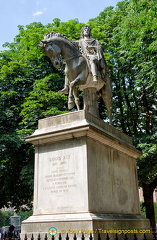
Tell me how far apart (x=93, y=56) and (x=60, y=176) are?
4.11 m

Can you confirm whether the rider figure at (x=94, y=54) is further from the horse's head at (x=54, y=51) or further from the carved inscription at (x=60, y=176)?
the carved inscription at (x=60, y=176)

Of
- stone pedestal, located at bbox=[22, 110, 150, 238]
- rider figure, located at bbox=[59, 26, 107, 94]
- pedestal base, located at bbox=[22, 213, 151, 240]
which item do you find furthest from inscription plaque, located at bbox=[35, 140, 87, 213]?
rider figure, located at bbox=[59, 26, 107, 94]

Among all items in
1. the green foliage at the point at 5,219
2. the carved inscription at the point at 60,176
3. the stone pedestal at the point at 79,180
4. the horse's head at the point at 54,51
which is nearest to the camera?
the stone pedestal at the point at 79,180

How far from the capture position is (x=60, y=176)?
7.53 m

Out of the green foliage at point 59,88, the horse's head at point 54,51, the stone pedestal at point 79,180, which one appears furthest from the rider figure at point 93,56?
the green foliage at point 59,88

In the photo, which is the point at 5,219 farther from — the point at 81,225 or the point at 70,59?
the point at 81,225

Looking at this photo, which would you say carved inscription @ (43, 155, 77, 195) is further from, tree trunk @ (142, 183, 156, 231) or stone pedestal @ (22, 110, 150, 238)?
tree trunk @ (142, 183, 156, 231)

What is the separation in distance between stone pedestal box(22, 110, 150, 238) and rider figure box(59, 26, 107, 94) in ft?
5.50

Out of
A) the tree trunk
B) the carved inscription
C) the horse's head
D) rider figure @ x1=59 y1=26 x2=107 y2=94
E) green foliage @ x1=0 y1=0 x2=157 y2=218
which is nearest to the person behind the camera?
the carved inscription

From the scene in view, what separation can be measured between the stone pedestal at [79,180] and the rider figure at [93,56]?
168cm

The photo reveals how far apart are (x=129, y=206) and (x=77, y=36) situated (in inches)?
526

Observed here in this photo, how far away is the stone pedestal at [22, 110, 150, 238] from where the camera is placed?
6.93 metres

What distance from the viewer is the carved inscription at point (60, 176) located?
7340 mm

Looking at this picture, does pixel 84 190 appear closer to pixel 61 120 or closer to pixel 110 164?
pixel 110 164
